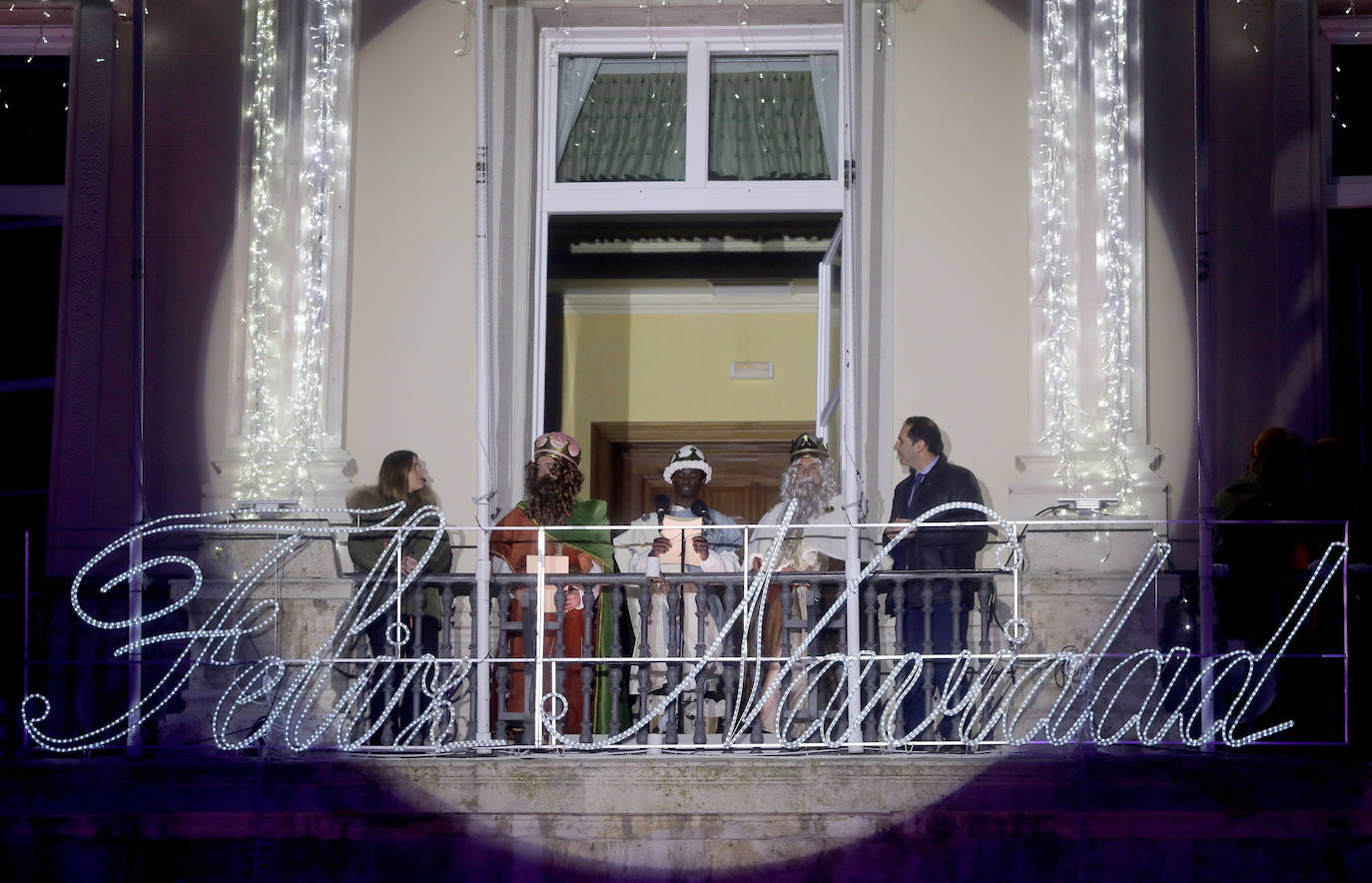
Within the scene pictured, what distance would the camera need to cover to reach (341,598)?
710cm

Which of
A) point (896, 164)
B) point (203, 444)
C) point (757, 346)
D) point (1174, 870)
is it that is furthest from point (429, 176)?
point (1174, 870)

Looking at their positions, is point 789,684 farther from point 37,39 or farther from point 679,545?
point 37,39

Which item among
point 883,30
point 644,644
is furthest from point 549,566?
point 883,30

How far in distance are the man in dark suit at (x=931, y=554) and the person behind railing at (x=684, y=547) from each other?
0.75 meters

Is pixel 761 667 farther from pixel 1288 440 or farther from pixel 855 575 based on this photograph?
pixel 1288 440

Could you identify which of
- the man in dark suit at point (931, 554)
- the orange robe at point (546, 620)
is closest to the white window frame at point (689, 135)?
the man in dark suit at point (931, 554)

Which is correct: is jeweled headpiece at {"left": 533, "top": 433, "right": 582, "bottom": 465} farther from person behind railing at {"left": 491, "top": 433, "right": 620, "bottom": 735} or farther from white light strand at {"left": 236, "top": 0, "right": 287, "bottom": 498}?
white light strand at {"left": 236, "top": 0, "right": 287, "bottom": 498}

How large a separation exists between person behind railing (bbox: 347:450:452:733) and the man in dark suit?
1.93 metres

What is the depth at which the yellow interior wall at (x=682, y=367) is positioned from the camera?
12.3m

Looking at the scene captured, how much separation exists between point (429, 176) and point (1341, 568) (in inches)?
186

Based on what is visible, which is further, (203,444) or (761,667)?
(203,444)

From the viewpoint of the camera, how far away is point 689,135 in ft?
29.9

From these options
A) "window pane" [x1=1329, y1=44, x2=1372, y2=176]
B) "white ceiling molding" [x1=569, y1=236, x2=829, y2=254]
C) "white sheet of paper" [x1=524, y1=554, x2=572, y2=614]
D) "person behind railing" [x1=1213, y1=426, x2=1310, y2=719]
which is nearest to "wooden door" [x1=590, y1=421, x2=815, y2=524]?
"white ceiling molding" [x1=569, y1=236, x2=829, y2=254]

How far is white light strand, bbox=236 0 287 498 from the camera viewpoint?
8.37 m
